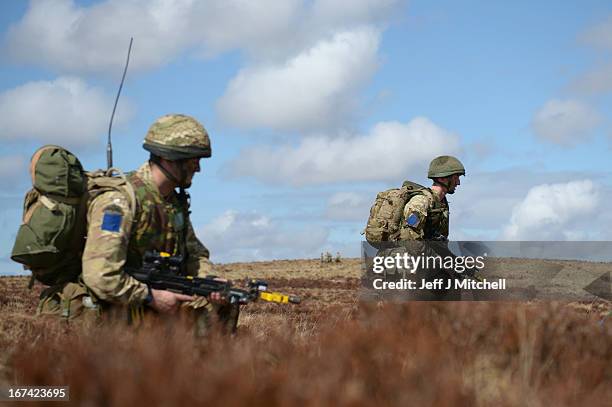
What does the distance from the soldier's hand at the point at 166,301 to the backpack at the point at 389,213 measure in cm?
481

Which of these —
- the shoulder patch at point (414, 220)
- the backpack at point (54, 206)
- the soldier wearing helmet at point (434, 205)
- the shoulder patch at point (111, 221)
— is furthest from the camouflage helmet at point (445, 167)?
the shoulder patch at point (111, 221)

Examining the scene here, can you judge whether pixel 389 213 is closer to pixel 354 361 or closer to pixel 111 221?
pixel 111 221

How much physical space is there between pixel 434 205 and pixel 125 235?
574 centimetres

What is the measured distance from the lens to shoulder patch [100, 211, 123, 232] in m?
5.49

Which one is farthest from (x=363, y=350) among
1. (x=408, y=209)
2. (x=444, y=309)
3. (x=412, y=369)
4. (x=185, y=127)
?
(x=408, y=209)

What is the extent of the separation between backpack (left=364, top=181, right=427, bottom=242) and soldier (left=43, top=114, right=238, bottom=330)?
4120mm

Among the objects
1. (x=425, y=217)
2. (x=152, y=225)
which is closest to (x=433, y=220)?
(x=425, y=217)

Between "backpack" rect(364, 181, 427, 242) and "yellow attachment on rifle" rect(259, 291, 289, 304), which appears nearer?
"yellow attachment on rifle" rect(259, 291, 289, 304)

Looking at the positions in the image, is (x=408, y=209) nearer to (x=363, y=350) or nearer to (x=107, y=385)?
(x=363, y=350)

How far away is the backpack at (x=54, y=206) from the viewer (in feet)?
17.9

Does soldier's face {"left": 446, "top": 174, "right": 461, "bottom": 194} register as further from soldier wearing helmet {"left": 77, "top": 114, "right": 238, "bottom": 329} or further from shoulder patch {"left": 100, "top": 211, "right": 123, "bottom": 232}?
shoulder patch {"left": 100, "top": 211, "right": 123, "bottom": 232}

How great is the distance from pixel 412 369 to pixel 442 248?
6.37 metres

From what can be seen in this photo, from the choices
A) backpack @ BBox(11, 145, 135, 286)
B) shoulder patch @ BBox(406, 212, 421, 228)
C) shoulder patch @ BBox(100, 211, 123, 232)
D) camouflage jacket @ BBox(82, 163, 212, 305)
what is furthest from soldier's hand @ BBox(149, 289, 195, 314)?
shoulder patch @ BBox(406, 212, 421, 228)

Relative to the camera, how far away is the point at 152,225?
596 centimetres
